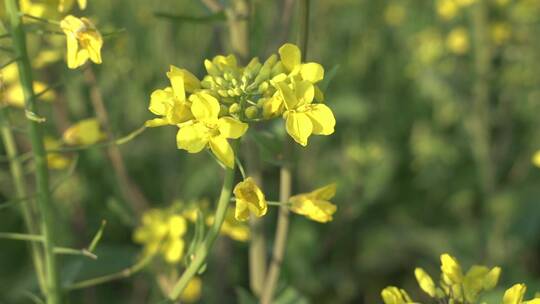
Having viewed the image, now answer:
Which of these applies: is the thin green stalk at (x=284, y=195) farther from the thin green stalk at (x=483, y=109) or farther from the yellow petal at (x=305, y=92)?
the thin green stalk at (x=483, y=109)

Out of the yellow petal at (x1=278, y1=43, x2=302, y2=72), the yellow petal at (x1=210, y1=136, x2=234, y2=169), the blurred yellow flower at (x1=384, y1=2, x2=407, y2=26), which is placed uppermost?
the blurred yellow flower at (x1=384, y1=2, x2=407, y2=26)

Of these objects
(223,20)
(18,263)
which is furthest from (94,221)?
(223,20)

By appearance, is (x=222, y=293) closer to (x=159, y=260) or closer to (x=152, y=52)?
(x=159, y=260)

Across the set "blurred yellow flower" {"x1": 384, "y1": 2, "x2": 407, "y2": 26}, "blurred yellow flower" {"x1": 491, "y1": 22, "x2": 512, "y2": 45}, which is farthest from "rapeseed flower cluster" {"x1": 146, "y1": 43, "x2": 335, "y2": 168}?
"blurred yellow flower" {"x1": 384, "y1": 2, "x2": 407, "y2": 26}

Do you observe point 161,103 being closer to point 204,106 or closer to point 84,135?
point 204,106

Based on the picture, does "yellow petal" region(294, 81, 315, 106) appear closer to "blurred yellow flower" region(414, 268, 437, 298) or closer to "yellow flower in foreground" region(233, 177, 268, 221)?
"yellow flower in foreground" region(233, 177, 268, 221)

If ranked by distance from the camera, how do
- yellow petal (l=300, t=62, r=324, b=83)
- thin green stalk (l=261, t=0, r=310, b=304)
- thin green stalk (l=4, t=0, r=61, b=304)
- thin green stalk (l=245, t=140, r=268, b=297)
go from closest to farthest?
yellow petal (l=300, t=62, r=324, b=83) < thin green stalk (l=4, t=0, r=61, b=304) < thin green stalk (l=261, t=0, r=310, b=304) < thin green stalk (l=245, t=140, r=268, b=297)

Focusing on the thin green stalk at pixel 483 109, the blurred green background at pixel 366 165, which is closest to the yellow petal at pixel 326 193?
the blurred green background at pixel 366 165
